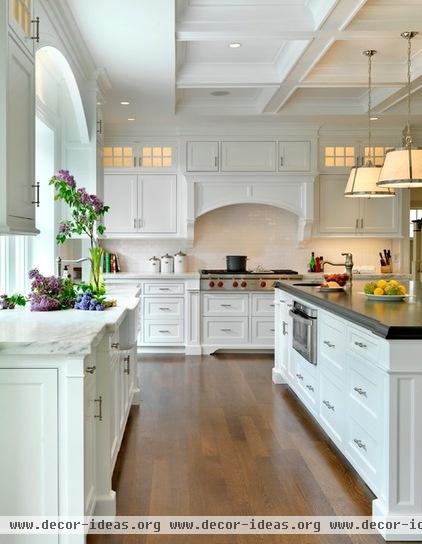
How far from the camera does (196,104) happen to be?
21.3ft

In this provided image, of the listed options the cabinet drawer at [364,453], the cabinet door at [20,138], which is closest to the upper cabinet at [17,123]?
the cabinet door at [20,138]

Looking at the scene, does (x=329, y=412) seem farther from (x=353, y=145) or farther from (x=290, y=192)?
(x=353, y=145)

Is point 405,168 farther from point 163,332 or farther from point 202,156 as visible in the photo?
point 163,332

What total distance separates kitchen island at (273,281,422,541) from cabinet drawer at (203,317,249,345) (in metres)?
2.57

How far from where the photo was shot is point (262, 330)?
7.04 meters

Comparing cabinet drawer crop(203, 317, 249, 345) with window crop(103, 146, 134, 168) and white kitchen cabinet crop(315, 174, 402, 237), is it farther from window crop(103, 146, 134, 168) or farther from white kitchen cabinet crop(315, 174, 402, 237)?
window crop(103, 146, 134, 168)

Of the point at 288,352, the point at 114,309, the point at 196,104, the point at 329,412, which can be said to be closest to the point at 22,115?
the point at 114,309

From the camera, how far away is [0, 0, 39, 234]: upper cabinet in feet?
8.00

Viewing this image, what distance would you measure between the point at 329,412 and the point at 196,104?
3.98 meters

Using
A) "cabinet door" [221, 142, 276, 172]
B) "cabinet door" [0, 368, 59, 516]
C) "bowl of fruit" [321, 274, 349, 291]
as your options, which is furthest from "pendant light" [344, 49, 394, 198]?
"cabinet door" [0, 368, 59, 516]

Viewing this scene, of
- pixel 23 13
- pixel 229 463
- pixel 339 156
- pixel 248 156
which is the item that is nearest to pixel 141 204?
pixel 248 156

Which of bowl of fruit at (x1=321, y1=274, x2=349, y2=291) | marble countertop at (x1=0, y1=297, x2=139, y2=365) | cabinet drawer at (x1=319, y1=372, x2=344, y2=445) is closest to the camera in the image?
marble countertop at (x1=0, y1=297, x2=139, y2=365)

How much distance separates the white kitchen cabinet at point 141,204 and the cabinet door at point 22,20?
4.30 m

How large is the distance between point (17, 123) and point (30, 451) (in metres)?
1.42
